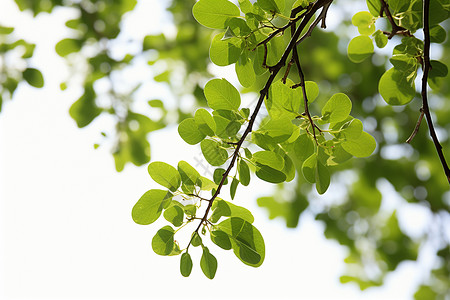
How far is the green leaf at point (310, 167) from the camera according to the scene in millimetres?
637

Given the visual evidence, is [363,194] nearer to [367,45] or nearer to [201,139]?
[367,45]

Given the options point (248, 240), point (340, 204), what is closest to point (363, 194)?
point (340, 204)

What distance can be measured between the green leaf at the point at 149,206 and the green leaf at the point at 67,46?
1278mm

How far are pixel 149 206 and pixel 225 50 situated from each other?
0.27 metres

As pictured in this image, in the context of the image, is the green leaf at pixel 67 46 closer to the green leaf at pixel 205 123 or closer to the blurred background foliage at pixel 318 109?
the blurred background foliage at pixel 318 109

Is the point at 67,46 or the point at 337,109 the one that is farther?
the point at 67,46

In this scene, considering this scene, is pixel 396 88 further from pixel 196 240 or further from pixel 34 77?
pixel 34 77

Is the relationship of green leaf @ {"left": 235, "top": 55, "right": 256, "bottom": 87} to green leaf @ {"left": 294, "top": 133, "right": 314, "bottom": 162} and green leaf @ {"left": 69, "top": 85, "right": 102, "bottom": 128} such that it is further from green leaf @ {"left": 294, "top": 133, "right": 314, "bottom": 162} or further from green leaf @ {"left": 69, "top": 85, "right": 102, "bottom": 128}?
green leaf @ {"left": 69, "top": 85, "right": 102, "bottom": 128}

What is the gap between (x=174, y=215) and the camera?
0.62 metres

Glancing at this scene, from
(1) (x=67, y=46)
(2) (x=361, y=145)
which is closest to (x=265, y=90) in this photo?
(2) (x=361, y=145)

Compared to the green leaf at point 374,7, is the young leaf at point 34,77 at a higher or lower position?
higher

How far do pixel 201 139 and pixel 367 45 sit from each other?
347mm

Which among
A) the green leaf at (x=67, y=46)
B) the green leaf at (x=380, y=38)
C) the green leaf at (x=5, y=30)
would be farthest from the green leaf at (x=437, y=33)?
the green leaf at (x=5, y=30)

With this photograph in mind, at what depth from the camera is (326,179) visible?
633 mm
